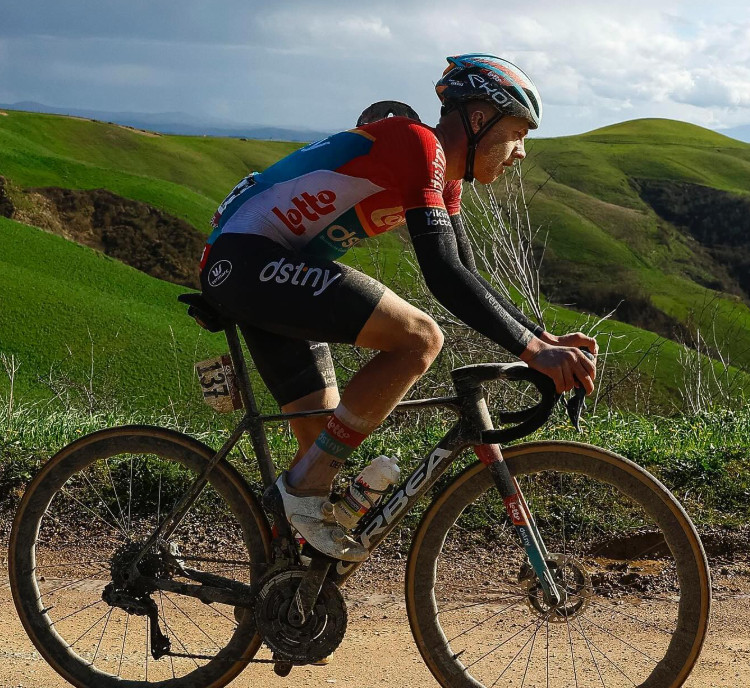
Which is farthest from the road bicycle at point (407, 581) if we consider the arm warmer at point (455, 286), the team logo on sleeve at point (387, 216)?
the team logo on sleeve at point (387, 216)

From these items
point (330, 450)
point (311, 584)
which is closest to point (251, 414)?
point (330, 450)

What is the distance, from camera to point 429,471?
3451 millimetres

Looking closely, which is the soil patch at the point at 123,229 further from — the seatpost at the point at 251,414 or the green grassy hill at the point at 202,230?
the seatpost at the point at 251,414

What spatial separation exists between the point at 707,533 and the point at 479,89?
10.2ft

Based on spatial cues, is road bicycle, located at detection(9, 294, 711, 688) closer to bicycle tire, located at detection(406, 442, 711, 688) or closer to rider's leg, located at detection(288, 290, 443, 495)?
bicycle tire, located at detection(406, 442, 711, 688)

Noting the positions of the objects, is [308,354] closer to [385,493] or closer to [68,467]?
[385,493]

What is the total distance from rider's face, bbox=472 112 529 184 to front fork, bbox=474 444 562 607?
102cm

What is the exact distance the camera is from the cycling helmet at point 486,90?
332 centimetres

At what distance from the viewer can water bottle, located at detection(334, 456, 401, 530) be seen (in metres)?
3.43

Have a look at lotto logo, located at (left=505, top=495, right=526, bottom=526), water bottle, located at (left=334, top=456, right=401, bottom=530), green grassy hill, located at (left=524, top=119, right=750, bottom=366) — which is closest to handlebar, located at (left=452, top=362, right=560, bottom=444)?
lotto logo, located at (left=505, top=495, right=526, bottom=526)

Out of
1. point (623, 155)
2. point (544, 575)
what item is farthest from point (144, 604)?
point (623, 155)

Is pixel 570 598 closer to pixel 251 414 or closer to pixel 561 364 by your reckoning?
pixel 561 364

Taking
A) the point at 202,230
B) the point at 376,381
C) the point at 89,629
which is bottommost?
the point at 202,230

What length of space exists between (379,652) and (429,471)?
1.12 meters
